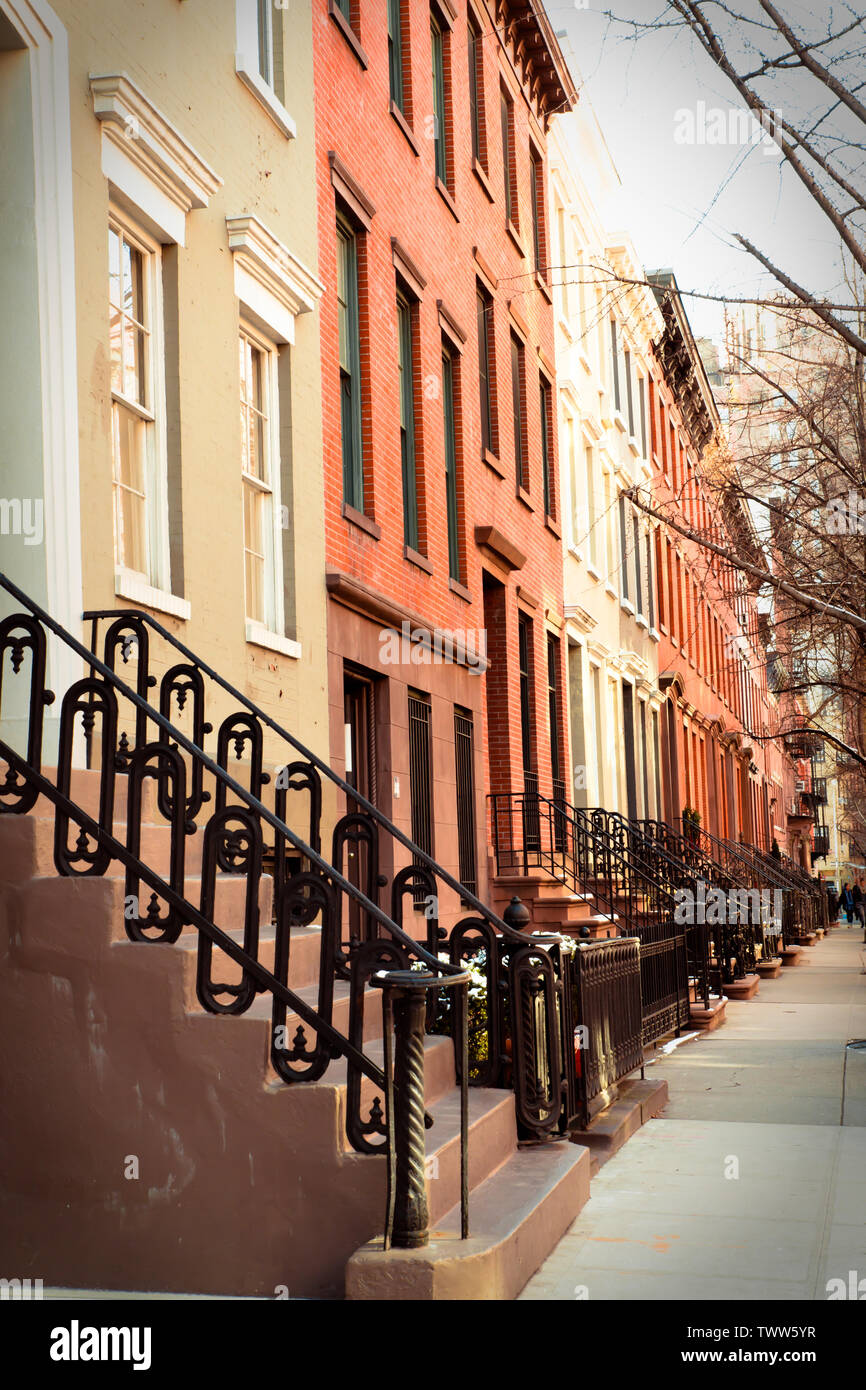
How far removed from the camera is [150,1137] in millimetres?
5762

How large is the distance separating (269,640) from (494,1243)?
5555 mm

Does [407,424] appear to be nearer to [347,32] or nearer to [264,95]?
[347,32]

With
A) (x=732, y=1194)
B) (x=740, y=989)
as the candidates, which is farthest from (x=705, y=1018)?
(x=732, y=1194)


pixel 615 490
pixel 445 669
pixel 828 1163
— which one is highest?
pixel 615 490

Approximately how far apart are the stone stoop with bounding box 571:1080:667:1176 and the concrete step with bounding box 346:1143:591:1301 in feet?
3.43

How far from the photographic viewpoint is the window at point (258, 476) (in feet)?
35.0

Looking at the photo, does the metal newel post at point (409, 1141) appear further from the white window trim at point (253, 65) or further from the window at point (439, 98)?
the window at point (439, 98)

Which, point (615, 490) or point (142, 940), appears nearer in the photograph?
point (142, 940)

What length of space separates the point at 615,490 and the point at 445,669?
13750 millimetres

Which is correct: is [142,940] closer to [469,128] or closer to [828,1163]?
[828,1163]

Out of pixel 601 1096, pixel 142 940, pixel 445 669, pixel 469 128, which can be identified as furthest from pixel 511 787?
pixel 142 940

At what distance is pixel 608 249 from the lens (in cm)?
2853

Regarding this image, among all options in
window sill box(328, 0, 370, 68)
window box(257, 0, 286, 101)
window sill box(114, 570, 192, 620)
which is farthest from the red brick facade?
window sill box(114, 570, 192, 620)

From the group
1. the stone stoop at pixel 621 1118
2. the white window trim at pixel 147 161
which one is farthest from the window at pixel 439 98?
the stone stoop at pixel 621 1118
